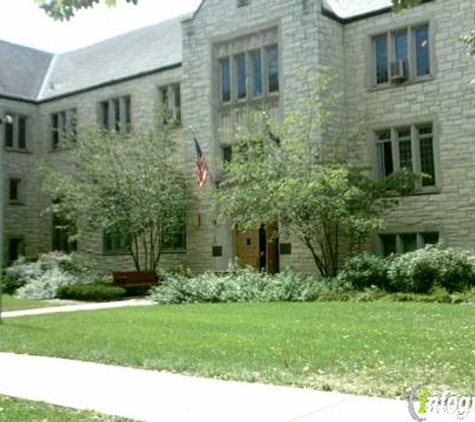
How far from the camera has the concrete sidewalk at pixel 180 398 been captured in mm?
5555

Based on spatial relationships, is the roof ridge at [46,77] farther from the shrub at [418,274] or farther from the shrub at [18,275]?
the shrub at [418,274]

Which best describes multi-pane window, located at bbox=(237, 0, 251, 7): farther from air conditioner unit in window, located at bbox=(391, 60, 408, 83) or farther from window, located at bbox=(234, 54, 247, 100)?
air conditioner unit in window, located at bbox=(391, 60, 408, 83)

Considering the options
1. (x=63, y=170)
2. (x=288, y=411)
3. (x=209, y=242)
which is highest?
(x=63, y=170)

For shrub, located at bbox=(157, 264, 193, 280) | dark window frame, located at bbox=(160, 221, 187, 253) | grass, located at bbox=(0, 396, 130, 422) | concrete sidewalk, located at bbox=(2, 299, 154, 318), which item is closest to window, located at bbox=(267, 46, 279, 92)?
dark window frame, located at bbox=(160, 221, 187, 253)

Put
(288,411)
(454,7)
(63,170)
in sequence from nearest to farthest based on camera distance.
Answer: (288,411) → (454,7) → (63,170)

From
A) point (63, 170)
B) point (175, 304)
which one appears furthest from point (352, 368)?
point (63, 170)

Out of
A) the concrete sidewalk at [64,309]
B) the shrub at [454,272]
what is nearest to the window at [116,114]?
the concrete sidewalk at [64,309]

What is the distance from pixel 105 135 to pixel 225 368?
688 inches

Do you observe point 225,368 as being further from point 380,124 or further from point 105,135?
point 105,135

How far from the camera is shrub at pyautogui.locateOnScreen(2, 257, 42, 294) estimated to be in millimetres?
24484

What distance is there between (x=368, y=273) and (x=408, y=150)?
4847 mm

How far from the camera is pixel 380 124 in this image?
20609mm

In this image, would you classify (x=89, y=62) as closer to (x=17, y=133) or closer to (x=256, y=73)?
(x=17, y=133)

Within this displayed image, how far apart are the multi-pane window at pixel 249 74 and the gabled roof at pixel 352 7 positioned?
2.21 meters
